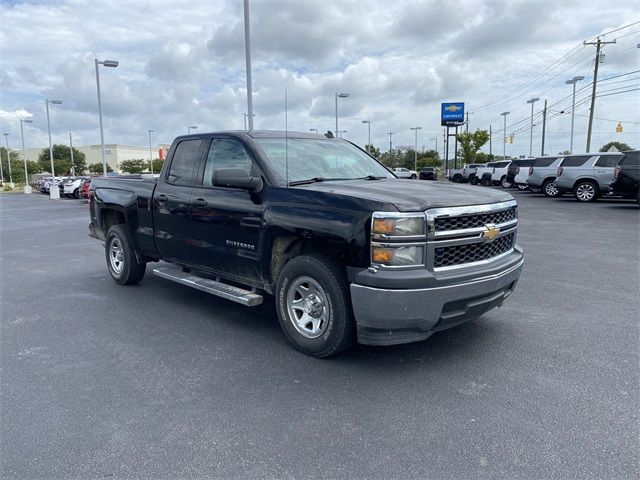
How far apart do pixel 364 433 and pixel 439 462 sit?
497mm

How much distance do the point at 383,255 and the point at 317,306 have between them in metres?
0.83

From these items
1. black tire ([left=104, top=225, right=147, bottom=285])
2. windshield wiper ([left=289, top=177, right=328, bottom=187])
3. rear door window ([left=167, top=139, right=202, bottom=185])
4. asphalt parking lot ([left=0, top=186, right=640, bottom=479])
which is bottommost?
asphalt parking lot ([left=0, top=186, right=640, bottom=479])

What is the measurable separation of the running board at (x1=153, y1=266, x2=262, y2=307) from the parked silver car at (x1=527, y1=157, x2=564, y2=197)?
20.4 meters

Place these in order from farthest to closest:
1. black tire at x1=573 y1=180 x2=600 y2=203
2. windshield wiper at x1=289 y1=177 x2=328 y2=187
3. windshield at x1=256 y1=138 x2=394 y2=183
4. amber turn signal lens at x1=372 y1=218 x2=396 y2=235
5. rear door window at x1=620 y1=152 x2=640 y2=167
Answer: black tire at x1=573 y1=180 x2=600 y2=203 < rear door window at x1=620 y1=152 x2=640 y2=167 < windshield at x1=256 y1=138 x2=394 y2=183 < windshield wiper at x1=289 y1=177 x2=328 y2=187 < amber turn signal lens at x1=372 y1=218 x2=396 y2=235

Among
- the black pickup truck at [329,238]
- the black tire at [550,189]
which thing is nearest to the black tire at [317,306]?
the black pickup truck at [329,238]

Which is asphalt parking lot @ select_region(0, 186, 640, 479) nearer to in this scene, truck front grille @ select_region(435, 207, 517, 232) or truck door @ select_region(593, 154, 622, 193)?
truck front grille @ select_region(435, 207, 517, 232)

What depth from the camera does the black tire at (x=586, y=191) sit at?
64.9 ft

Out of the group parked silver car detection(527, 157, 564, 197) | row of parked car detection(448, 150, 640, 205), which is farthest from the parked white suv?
row of parked car detection(448, 150, 640, 205)

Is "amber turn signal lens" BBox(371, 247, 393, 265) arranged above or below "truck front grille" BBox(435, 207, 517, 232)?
below

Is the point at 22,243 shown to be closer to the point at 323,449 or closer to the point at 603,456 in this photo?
the point at 323,449

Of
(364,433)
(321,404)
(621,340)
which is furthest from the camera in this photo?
(621,340)

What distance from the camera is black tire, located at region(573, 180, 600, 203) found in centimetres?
1978

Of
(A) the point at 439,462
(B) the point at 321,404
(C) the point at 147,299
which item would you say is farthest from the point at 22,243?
(A) the point at 439,462

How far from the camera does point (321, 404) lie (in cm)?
344
